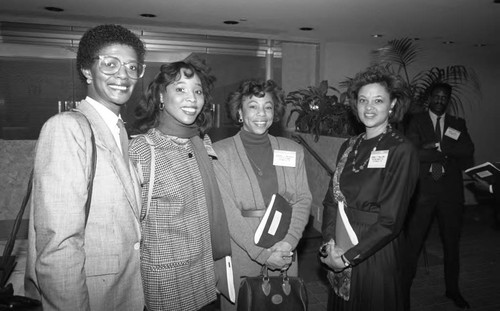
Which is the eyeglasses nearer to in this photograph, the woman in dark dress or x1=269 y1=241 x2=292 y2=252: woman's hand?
x1=269 y1=241 x2=292 y2=252: woman's hand

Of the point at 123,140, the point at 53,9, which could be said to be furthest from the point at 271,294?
the point at 53,9

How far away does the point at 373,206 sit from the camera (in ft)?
6.79

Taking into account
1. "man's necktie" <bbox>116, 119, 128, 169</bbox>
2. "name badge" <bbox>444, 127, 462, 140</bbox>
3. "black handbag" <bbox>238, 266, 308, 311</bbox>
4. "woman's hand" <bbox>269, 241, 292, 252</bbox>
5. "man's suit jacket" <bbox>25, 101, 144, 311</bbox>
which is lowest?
"black handbag" <bbox>238, 266, 308, 311</bbox>

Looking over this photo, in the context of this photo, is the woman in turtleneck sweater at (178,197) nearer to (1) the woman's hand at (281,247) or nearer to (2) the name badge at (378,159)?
(1) the woman's hand at (281,247)

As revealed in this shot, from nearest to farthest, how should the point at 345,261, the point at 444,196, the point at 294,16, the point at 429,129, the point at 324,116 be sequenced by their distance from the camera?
the point at 345,261
the point at 444,196
the point at 429,129
the point at 324,116
the point at 294,16

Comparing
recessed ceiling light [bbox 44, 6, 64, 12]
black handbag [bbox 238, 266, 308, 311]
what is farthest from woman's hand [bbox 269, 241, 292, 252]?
recessed ceiling light [bbox 44, 6, 64, 12]

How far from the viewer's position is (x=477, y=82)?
859cm

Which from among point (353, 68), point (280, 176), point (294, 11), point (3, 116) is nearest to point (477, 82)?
point (353, 68)

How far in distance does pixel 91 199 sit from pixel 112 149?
8.3 inches

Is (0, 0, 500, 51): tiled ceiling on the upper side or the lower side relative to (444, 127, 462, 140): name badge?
upper

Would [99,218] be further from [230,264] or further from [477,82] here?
[477,82]

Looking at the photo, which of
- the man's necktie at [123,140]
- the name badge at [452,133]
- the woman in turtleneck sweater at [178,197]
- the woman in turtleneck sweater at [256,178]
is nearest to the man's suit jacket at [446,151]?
the name badge at [452,133]

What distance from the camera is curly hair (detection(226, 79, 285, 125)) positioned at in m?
2.35

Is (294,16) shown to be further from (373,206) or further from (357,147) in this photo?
(373,206)
